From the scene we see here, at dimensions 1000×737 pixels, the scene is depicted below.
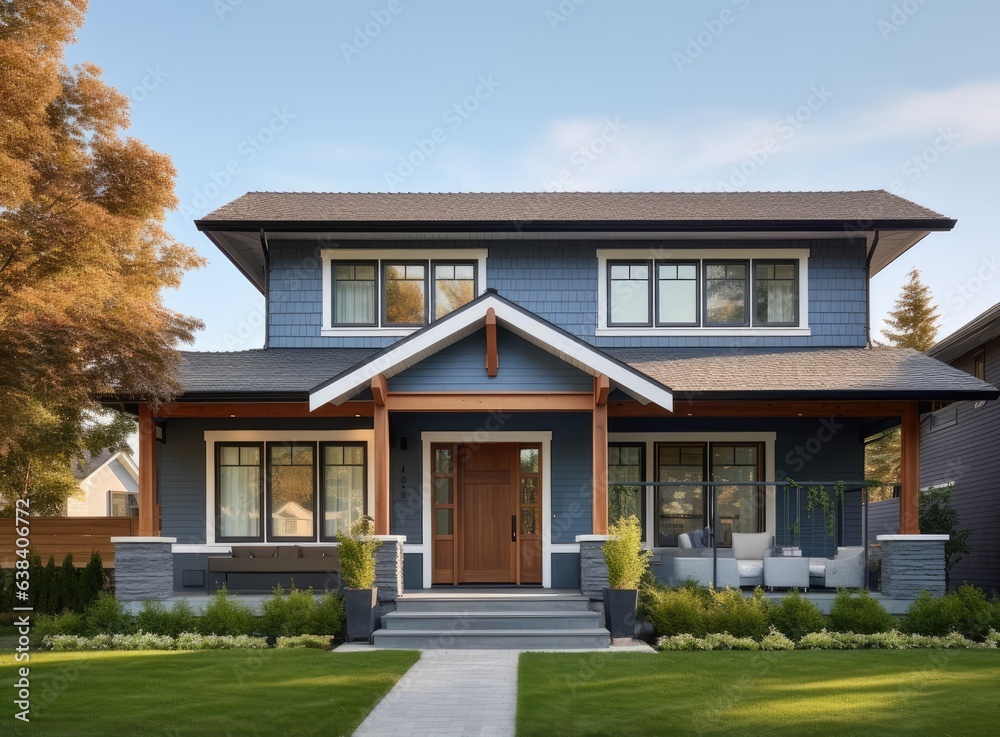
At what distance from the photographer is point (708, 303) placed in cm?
1645

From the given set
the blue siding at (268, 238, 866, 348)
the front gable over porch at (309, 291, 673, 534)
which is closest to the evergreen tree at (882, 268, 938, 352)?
the blue siding at (268, 238, 866, 348)

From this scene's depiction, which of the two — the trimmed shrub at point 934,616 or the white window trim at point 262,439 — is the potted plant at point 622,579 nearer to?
the trimmed shrub at point 934,616

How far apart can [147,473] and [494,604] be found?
533 cm

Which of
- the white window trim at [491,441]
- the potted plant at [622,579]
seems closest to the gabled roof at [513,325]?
the potted plant at [622,579]

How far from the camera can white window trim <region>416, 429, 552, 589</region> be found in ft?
49.2

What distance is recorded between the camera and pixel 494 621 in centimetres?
1245

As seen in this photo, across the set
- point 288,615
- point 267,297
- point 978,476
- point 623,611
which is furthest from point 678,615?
point 978,476

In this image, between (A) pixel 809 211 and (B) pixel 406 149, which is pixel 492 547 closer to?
(B) pixel 406 149

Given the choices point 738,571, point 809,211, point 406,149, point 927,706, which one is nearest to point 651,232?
point 809,211

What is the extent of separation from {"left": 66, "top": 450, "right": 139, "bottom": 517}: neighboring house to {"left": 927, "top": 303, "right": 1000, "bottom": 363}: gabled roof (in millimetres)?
27972

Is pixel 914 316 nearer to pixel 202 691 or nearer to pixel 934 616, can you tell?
pixel 934 616

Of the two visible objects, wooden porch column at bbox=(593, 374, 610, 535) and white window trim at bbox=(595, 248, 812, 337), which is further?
white window trim at bbox=(595, 248, 812, 337)

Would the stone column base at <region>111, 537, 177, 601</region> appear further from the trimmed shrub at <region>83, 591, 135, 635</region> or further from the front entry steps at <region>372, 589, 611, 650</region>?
the front entry steps at <region>372, 589, 611, 650</region>

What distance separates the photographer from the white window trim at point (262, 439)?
15.5 meters
